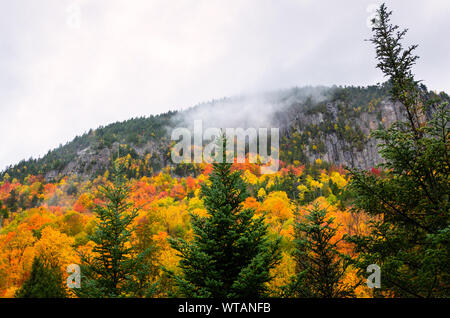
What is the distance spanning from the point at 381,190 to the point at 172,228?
35.8 m

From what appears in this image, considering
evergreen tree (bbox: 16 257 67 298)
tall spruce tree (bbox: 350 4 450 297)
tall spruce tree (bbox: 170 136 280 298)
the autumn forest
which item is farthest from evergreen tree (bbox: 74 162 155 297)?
tall spruce tree (bbox: 350 4 450 297)

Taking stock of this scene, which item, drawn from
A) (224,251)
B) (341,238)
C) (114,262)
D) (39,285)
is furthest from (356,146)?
(39,285)

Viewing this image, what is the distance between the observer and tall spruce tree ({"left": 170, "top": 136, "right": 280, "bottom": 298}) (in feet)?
27.9

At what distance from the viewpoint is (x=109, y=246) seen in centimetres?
1267

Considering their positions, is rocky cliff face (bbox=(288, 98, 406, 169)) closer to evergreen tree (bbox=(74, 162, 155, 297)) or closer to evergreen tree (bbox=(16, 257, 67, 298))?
evergreen tree (bbox=(74, 162, 155, 297))

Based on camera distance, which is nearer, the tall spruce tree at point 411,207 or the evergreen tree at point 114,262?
the tall spruce tree at point 411,207

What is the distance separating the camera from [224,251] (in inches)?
384

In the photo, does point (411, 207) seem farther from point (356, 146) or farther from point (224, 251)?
point (356, 146)

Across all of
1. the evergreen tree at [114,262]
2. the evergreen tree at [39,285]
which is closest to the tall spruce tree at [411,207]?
the evergreen tree at [114,262]

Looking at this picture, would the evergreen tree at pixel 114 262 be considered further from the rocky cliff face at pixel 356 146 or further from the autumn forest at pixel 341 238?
the rocky cliff face at pixel 356 146

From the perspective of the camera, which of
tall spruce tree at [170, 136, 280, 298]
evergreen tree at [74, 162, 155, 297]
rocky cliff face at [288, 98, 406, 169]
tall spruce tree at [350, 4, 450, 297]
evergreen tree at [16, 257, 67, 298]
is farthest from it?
rocky cliff face at [288, 98, 406, 169]

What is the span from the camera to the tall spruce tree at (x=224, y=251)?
8.51 m
